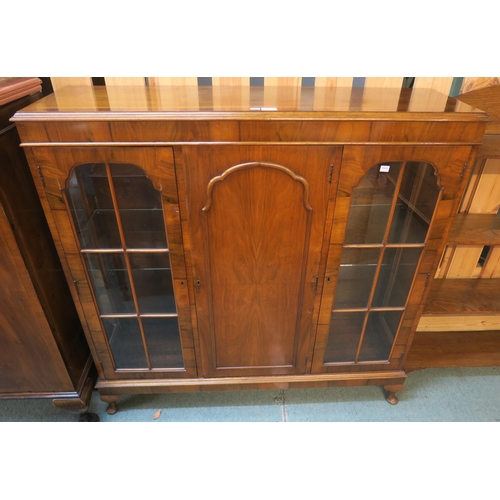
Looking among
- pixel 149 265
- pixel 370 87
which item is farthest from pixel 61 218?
pixel 370 87

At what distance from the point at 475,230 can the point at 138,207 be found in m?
1.14

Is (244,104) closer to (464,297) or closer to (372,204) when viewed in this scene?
(372,204)

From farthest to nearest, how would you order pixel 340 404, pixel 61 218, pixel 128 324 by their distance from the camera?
pixel 340 404 → pixel 128 324 → pixel 61 218

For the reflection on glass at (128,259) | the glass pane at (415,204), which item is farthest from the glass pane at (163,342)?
the glass pane at (415,204)

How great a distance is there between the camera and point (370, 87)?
118 centimetres

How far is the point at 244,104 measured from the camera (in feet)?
3.19

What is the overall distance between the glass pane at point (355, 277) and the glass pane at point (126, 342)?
693 mm

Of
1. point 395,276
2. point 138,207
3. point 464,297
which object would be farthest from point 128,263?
point 464,297

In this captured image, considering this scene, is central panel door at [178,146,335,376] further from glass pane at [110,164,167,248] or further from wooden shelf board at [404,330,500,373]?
wooden shelf board at [404,330,500,373]

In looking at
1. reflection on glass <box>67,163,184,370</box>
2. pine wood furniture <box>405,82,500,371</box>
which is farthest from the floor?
reflection on glass <box>67,163,184,370</box>

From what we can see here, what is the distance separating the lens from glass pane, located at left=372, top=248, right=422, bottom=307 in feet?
3.76

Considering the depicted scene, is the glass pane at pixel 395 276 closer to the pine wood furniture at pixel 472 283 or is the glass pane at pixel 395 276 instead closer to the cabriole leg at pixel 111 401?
the pine wood furniture at pixel 472 283

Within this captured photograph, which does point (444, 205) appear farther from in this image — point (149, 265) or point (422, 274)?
point (149, 265)

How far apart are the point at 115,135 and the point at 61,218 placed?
0.29 m
